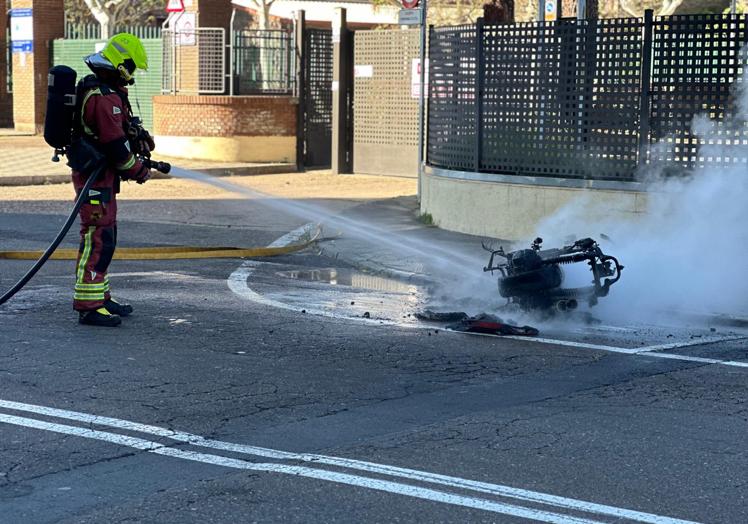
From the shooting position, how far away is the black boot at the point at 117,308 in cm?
916

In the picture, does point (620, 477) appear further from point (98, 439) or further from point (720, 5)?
point (720, 5)

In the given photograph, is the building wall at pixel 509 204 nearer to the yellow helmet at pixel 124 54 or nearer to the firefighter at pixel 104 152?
the firefighter at pixel 104 152

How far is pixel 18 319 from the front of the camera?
923cm

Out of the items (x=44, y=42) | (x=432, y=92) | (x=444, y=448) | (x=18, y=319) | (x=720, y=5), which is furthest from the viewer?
(x=720, y=5)

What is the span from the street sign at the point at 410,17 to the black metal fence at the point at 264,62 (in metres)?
7.30

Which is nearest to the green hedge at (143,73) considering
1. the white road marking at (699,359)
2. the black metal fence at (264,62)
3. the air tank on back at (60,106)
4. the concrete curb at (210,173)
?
the black metal fence at (264,62)

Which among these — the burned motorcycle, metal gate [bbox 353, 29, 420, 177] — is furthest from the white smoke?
metal gate [bbox 353, 29, 420, 177]

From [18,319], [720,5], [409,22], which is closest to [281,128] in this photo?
[409,22]

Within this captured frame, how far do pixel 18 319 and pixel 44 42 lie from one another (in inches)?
992

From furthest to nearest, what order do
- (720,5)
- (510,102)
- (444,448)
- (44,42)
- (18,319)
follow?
(720,5)
(44,42)
(510,102)
(18,319)
(444,448)

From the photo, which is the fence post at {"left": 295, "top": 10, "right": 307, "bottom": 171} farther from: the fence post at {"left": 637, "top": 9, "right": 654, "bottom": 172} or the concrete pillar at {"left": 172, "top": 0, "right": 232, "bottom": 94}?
the fence post at {"left": 637, "top": 9, "right": 654, "bottom": 172}

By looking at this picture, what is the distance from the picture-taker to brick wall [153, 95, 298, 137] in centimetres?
2439

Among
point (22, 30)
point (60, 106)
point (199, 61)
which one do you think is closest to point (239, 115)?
point (199, 61)

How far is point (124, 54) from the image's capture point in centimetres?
896
